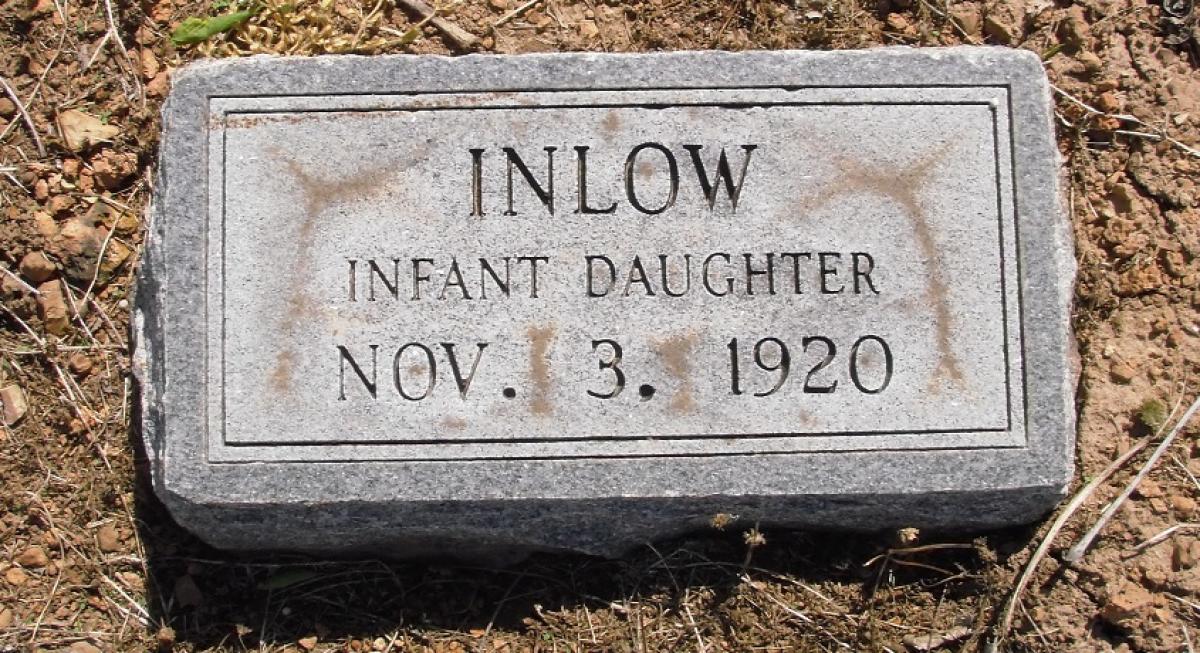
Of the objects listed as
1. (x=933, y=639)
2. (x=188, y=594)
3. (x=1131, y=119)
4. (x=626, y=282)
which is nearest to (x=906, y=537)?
(x=933, y=639)

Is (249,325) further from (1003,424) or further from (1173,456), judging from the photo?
(1173,456)

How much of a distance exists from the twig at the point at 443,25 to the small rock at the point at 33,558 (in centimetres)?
180

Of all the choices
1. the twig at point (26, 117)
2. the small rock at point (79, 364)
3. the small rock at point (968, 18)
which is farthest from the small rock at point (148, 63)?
the small rock at point (968, 18)

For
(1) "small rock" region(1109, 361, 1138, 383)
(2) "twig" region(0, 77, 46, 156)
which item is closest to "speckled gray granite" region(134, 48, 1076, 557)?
(1) "small rock" region(1109, 361, 1138, 383)

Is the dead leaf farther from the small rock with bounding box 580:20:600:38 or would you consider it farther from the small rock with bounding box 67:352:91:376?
the small rock with bounding box 67:352:91:376

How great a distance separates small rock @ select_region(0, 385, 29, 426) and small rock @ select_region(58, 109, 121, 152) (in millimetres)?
697

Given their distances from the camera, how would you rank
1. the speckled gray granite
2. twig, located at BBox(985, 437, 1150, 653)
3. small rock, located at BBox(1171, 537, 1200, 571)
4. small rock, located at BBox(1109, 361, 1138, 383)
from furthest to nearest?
small rock, located at BBox(1109, 361, 1138, 383) < small rock, located at BBox(1171, 537, 1200, 571) < twig, located at BBox(985, 437, 1150, 653) < the speckled gray granite

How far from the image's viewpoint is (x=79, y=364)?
3.15m

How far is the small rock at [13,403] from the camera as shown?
10.2 feet

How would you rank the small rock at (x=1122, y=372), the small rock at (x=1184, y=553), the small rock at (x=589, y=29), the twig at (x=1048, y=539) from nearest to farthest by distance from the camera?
the twig at (x=1048, y=539) → the small rock at (x=1184, y=553) → the small rock at (x=1122, y=372) → the small rock at (x=589, y=29)

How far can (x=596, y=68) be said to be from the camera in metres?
2.71

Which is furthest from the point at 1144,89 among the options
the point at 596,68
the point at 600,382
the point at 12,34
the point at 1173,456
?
the point at 12,34

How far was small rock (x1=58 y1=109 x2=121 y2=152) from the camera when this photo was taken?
127 inches

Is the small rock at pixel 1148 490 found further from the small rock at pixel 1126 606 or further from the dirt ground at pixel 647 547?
the small rock at pixel 1126 606
